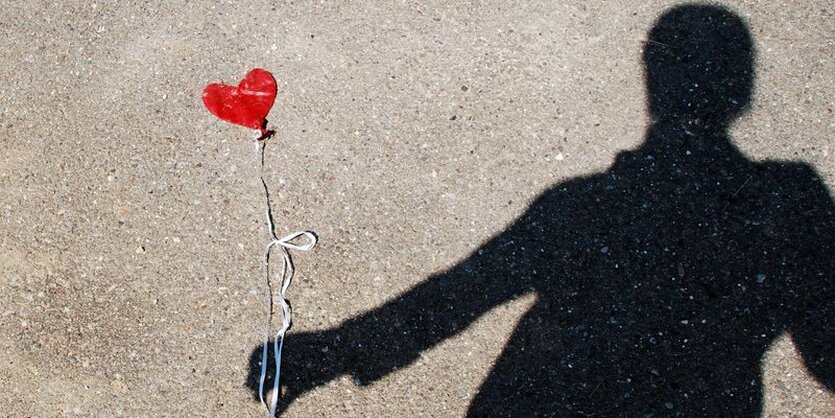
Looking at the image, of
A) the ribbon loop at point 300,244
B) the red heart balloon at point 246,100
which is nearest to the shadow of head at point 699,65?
the ribbon loop at point 300,244

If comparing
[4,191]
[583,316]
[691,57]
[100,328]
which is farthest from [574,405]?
[4,191]

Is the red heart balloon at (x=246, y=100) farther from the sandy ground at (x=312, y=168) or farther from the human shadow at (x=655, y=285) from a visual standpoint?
the human shadow at (x=655, y=285)

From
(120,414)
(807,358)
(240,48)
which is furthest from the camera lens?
(240,48)

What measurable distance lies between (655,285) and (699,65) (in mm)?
1159

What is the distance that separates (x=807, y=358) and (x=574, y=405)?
1089mm

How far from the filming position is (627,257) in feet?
10.00

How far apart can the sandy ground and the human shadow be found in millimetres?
87

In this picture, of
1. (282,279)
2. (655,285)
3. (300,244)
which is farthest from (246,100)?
(655,285)

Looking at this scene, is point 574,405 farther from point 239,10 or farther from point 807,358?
point 239,10

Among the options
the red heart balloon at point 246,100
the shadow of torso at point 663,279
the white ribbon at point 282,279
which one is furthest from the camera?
the red heart balloon at point 246,100

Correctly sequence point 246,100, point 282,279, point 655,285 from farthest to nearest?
point 246,100, point 282,279, point 655,285

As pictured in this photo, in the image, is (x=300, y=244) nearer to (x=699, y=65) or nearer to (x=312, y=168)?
(x=312, y=168)

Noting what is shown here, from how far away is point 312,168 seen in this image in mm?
3248

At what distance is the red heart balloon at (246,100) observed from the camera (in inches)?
129
